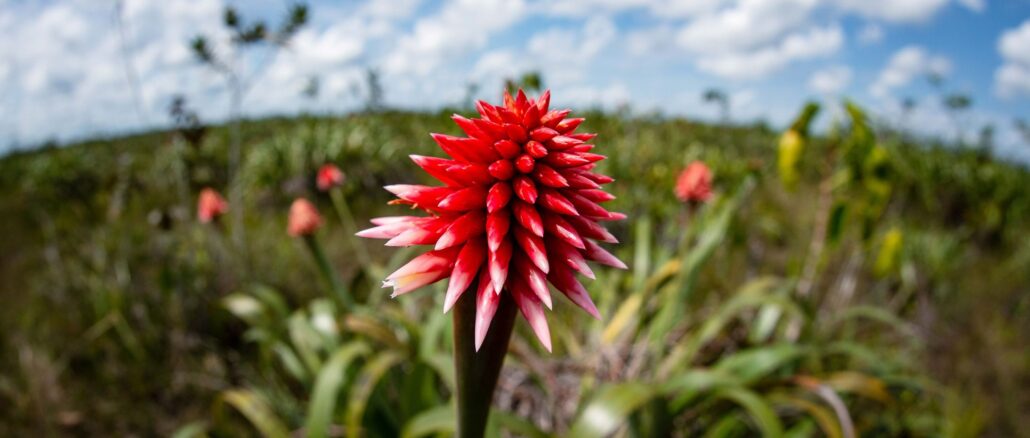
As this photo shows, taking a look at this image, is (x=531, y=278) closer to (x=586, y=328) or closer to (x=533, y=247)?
(x=533, y=247)

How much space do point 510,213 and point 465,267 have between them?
0.13 metres

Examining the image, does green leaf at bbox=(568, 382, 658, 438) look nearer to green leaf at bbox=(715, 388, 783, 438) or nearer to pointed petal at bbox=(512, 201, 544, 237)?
green leaf at bbox=(715, 388, 783, 438)

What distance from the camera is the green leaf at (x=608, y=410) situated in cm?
165

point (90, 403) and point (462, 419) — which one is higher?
point (462, 419)

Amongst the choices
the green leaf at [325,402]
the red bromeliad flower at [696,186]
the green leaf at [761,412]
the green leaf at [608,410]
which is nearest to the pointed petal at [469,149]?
the green leaf at [608,410]

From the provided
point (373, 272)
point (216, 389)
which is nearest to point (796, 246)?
point (373, 272)

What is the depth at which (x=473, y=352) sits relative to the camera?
88 centimetres

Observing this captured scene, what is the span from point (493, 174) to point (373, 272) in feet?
7.79

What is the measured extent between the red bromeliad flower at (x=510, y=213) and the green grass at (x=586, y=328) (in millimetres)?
873

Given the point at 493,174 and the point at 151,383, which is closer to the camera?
the point at 493,174

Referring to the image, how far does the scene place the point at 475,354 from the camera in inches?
34.7

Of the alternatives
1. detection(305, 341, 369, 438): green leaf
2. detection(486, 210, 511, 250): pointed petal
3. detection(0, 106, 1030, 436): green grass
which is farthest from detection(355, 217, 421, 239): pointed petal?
detection(305, 341, 369, 438): green leaf

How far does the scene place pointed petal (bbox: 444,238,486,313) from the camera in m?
0.80

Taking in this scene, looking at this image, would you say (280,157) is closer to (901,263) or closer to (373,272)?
(373,272)
